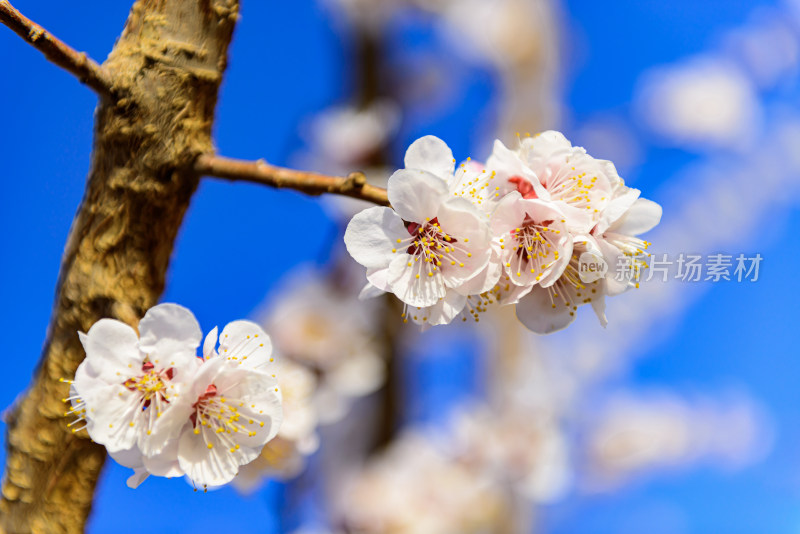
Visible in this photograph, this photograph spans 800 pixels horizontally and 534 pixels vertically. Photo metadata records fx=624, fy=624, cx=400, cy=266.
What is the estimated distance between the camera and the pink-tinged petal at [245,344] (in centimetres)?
62

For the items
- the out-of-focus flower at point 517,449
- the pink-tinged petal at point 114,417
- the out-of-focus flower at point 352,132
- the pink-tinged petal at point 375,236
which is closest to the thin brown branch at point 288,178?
the pink-tinged petal at point 375,236

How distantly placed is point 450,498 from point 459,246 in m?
1.95

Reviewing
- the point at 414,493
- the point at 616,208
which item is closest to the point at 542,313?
the point at 616,208

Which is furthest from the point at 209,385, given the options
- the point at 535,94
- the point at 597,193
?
the point at 535,94

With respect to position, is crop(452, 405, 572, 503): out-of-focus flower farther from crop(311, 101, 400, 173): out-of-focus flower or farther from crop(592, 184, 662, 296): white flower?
crop(592, 184, 662, 296): white flower

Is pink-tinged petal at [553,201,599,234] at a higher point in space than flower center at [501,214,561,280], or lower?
higher

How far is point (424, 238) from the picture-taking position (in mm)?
641

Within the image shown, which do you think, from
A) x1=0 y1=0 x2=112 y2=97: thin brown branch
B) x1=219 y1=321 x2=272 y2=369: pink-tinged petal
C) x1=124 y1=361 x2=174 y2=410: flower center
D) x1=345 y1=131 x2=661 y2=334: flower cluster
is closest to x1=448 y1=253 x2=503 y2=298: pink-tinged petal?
x1=345 y1=131 x2=661 y2=334: flower cluster

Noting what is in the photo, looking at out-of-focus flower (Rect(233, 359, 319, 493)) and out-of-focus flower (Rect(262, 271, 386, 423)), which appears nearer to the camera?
out-of-focus flower (Rect(233, 359, 319, 493))

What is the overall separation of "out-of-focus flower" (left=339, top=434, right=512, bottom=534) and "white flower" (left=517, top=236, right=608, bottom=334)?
178 cm

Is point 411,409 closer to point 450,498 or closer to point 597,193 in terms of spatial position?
point 450,498

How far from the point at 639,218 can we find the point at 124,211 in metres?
0.54

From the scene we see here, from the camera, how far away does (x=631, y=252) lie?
0.63 metres

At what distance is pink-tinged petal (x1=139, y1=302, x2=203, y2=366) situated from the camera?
1.95 ft
